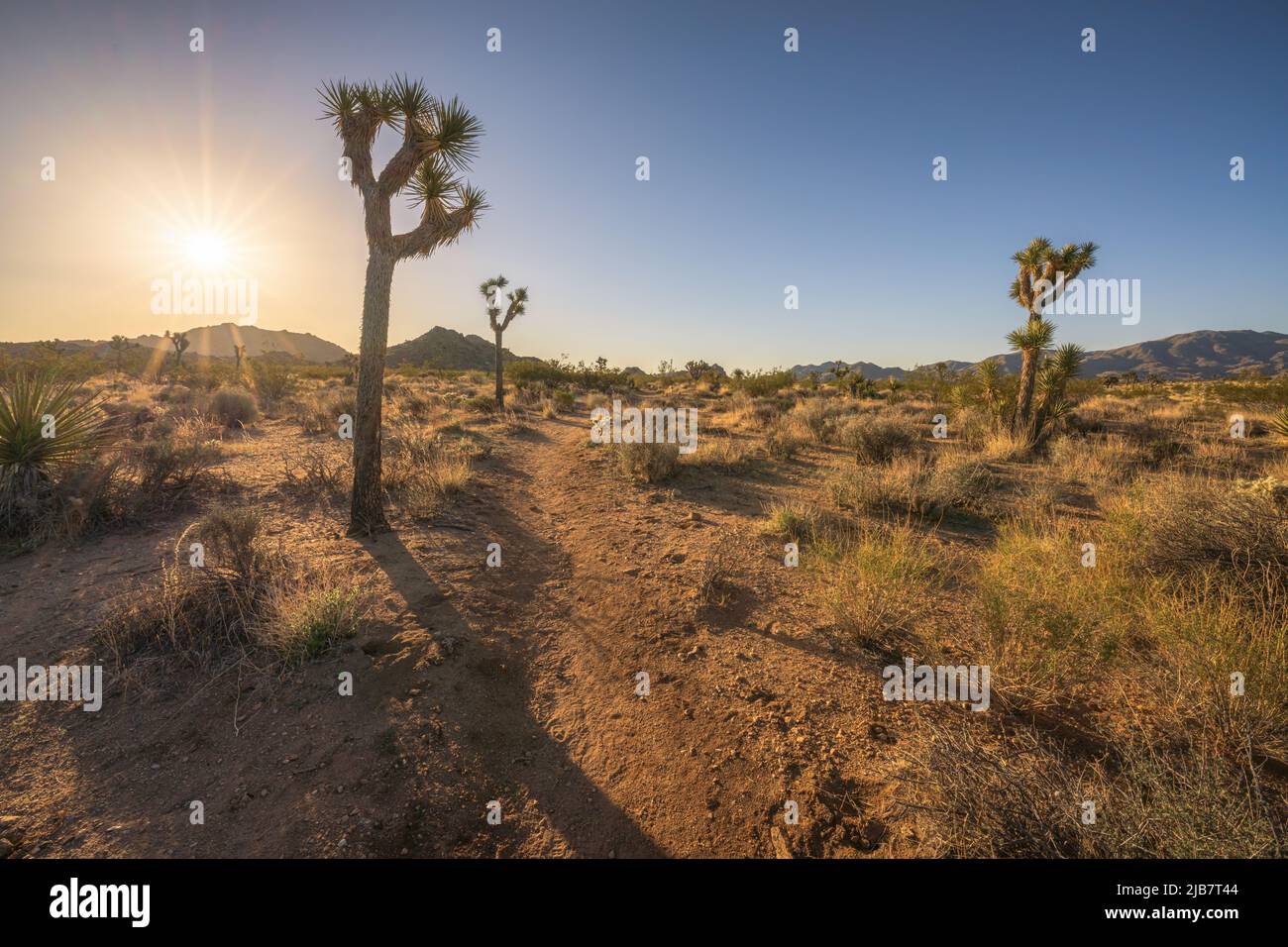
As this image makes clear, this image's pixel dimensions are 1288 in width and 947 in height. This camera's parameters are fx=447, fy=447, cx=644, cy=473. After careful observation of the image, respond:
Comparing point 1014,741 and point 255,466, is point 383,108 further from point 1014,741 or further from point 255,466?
point 1014,741

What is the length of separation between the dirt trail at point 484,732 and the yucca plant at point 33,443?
3.82 feet

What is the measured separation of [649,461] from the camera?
9375mm

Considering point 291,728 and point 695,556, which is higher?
point 695,556

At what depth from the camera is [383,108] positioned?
615 cm

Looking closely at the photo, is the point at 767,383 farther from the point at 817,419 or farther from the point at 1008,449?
the point at 1008,449

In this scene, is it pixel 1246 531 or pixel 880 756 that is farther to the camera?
pixel 1246 531

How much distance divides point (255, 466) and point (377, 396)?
4848mm

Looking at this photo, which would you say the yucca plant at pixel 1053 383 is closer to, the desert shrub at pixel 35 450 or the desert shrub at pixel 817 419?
the desert shrub at pixel 817 419

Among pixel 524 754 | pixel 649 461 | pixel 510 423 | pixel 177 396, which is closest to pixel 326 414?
pixel 510 423
